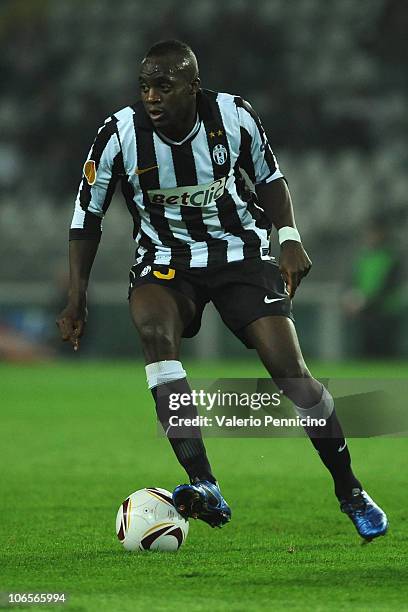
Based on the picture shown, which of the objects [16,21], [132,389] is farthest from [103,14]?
[132,389]

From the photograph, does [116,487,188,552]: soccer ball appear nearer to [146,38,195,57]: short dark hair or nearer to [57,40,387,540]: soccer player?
[57,40,387,540]: soccer player

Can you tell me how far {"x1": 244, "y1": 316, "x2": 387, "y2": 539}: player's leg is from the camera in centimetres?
456

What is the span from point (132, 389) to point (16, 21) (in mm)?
10098

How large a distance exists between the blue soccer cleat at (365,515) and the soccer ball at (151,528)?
0.63 m

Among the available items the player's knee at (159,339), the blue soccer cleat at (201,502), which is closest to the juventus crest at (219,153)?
the player's knee at (159,339)

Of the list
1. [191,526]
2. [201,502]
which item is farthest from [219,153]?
[191,526]

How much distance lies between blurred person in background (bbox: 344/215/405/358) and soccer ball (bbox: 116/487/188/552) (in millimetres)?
10644

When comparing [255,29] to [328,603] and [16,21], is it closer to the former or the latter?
[16,21]

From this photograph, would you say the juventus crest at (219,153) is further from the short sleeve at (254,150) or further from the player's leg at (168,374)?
→ the player's leg at (168,374)

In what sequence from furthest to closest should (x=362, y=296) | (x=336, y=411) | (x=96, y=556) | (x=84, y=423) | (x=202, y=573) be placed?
1. (x=362, y=296)
2. (x=84, y=423)
3. (x=336, y=411)
4. (x=96, y=556)
5. (x=202, y=573)

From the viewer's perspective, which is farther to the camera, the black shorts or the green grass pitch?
the black shorts

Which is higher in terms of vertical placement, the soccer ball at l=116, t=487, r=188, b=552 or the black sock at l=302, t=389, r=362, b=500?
the black sock at l=302, t=389, r=362, b=500

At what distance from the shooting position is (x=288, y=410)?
464cm

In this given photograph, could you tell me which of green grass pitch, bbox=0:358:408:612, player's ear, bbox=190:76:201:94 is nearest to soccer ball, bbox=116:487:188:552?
green grass pitch, bbox=0:358:408:612
